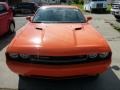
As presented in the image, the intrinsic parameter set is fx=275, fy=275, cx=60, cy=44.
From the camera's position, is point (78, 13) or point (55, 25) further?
point (78, 13)

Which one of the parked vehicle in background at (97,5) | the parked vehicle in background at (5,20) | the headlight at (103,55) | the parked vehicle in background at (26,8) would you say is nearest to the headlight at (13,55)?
the headlight at (103,55)

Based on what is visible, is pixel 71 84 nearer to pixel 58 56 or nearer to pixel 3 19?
pixel 58 56

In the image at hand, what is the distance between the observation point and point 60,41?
4926mm

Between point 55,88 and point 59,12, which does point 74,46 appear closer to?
point 55,88

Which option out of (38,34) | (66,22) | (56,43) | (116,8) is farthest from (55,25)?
(116,8)

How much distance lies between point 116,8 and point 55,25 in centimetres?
1352

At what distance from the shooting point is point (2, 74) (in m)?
6.12

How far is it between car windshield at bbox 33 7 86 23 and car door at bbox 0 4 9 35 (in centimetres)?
410

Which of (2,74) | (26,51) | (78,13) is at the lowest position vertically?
(2,74)

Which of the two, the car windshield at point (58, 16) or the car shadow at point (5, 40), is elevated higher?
the car windshield at point (58, 16)

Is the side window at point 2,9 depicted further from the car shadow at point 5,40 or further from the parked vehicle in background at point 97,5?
the parked vehicle in background at point 97,5

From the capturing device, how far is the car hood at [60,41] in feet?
15.2

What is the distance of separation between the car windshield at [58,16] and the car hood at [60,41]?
0.75 metres

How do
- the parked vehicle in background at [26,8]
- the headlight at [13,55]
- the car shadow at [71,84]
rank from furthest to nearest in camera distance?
the parked vehicle in background at [26,8], the car shadow at [71,84], the headlight at [13,55]
